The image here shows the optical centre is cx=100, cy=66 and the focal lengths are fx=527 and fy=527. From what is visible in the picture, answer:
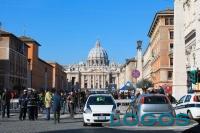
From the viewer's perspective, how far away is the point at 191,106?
26594mm

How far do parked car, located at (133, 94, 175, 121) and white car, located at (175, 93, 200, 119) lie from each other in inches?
157

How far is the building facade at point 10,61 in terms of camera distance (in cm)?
10188

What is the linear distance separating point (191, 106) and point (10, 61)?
8187 centimetres

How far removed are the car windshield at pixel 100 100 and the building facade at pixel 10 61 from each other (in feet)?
233

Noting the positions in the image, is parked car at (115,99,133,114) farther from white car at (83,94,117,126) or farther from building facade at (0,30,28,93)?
building facade at (0,30,28,93)

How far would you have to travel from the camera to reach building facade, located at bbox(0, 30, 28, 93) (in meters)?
102

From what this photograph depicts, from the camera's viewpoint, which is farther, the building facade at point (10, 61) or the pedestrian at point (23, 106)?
the building facade at point (10, 61)

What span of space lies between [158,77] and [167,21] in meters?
10.9

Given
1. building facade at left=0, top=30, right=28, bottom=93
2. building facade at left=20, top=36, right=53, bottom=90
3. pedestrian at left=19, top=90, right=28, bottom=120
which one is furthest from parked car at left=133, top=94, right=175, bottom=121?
building facade at left=20, top=36, right=53, bottom=90

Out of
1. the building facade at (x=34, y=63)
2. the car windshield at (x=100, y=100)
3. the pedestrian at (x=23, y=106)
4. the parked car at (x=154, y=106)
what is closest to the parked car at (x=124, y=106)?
the car windshield at (x=100, y=100)

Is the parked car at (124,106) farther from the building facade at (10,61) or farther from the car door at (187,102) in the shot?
the building facade at (10,61)

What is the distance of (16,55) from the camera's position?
4469 inches

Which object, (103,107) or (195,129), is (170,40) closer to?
(103,107)

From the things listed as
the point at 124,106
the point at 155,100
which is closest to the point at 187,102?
the point at 155,100
